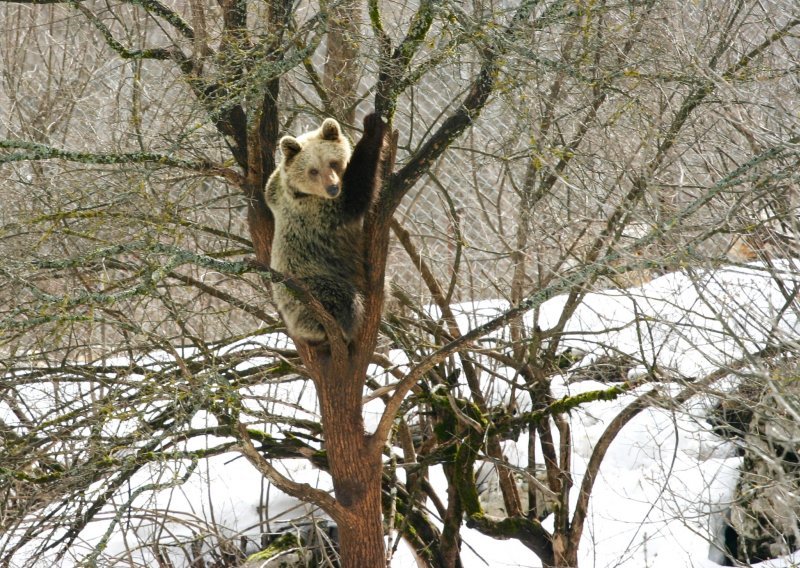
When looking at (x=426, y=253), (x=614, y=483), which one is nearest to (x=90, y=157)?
(x=426, y=253)

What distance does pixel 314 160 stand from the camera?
17.8ft

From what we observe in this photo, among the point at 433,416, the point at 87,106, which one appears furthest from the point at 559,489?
the point at 87,106

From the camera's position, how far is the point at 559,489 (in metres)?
6.75

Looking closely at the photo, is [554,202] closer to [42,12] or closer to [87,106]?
[87,106]

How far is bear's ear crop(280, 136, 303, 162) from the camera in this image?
5.40m

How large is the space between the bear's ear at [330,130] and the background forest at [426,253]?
35 centimetres

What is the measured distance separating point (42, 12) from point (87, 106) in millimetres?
3105

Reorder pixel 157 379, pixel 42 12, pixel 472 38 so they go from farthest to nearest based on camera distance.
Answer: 1. pixel 42 12
2. pixel 157 379
3. pixel 472 38

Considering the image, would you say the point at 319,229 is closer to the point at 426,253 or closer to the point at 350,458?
the point at 350,458

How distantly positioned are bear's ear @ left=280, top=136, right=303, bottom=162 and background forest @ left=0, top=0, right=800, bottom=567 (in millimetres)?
154

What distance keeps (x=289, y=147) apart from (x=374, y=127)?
81 centimetres

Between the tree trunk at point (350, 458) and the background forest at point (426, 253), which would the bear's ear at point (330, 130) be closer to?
the background forest at point (426, 253)

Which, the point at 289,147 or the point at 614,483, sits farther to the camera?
the point at 614,483

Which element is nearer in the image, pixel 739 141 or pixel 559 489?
pixel 739 141
